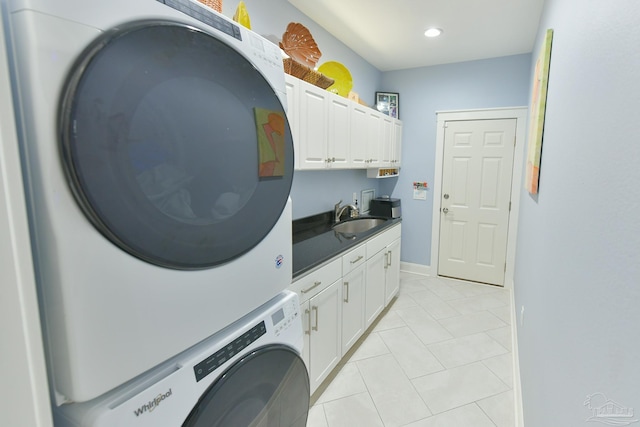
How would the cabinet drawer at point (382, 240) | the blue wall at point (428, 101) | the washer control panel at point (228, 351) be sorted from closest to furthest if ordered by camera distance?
the washer control panel at point (228, 351) → the cabinet drawer at point (382, 240) → the blue wall at point (428, 101)

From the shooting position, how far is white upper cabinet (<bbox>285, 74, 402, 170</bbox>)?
74.2 inches

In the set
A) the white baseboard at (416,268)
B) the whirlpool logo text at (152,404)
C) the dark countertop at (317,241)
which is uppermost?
the whirlpool logo text at (152,404)

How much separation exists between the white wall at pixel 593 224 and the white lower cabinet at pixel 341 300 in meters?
1.04

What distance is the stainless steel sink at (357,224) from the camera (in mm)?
2978

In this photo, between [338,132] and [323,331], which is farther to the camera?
[338,132]

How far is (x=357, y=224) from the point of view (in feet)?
10.3

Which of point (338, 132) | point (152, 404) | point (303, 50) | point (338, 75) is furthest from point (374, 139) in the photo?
point (152, 404)

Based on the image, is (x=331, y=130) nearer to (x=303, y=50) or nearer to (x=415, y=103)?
(x=303, y=50)

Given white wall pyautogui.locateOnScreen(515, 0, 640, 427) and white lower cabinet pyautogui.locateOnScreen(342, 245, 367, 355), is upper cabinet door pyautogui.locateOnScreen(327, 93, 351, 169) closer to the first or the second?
white lower cabinet pyautogui.locateOnScreen(342, 245, 367, 355)

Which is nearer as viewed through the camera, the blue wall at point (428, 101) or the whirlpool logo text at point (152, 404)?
the whirlpool logo text at point (152, 404)

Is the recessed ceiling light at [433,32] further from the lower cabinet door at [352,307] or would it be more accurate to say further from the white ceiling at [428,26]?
the lower cabinet door at [352,307]

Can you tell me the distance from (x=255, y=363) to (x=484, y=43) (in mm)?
3546

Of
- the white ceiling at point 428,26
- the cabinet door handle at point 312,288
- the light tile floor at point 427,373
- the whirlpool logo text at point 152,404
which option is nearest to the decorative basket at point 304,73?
the white ceiling at point 428,26

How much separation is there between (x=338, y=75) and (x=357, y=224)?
4.67 ft
